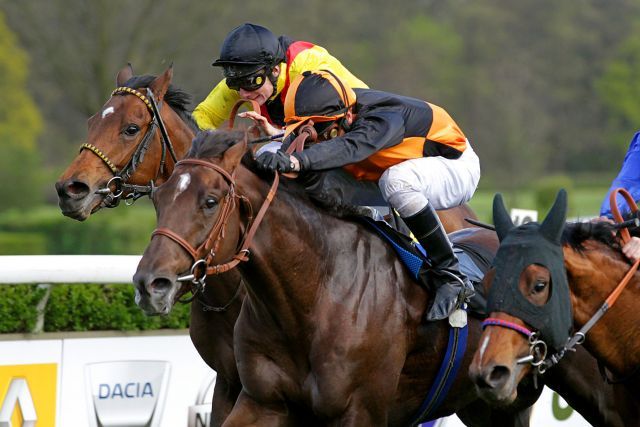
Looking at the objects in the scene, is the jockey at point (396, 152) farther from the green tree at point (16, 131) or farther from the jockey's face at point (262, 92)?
the green tree at point (16, 131)

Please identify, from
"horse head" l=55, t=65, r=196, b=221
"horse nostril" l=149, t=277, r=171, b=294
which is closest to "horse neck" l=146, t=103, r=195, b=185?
"horse head" l=55, t=65, r=196, b=221

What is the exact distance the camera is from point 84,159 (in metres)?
5.00

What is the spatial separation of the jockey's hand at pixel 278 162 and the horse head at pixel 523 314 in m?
0.91

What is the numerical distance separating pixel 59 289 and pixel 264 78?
2.09 m

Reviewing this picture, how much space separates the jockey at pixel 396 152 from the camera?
13.8 ft

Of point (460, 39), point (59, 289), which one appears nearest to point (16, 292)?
point (59, 289)

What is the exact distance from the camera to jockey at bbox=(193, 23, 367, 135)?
15.2 ft

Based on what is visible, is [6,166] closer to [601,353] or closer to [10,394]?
[10,394]

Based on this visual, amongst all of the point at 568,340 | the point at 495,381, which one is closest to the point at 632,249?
the point at 568,340

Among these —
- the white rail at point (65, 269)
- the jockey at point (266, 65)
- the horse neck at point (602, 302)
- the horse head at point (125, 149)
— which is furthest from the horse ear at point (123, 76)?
the horse neck at point (602, 302)

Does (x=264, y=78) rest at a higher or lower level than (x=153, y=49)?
higher

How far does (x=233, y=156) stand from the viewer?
3.83 m

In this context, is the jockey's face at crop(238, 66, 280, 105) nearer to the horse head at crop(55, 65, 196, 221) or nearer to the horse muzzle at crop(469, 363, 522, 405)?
the horse head at crop(55, 65, 196, 221)

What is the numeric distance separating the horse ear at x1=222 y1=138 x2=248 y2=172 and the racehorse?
94 cm
